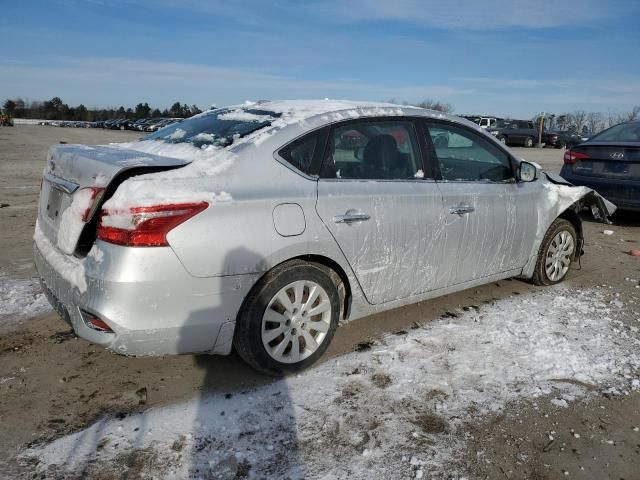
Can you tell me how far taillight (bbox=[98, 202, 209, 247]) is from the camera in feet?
8.32

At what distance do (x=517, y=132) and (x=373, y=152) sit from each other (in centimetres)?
3092

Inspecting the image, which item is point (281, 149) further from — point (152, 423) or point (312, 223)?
point (152, 423)

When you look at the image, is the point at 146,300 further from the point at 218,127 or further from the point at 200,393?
the point at 218,127

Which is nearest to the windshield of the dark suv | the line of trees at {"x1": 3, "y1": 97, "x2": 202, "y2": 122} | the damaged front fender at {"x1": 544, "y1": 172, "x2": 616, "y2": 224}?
the damaged front fender at {"x1": 544, "y1": 172, "x2": 616, "y2": 224}

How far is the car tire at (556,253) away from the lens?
15.8 ft

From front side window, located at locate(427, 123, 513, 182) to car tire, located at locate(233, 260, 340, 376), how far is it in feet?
4.57

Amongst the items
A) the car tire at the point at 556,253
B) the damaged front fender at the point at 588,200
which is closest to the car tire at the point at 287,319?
the car tire at the point at 556,253

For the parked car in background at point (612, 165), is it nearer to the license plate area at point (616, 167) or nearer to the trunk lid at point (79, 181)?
the license plate area at point (616, 167)

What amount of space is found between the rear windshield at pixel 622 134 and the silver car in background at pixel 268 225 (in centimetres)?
438

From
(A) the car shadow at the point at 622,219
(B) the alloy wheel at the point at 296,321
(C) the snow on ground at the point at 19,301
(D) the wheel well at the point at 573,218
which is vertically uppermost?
(D) the wheel well at the point at 573,218

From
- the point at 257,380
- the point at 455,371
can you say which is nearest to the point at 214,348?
the point at 257,380

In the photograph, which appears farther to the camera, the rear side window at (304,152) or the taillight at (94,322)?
the rear side window at (304,152)

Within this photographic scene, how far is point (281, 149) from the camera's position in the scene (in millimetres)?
3057

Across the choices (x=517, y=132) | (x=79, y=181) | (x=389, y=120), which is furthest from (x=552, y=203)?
(x=517, y=132)
